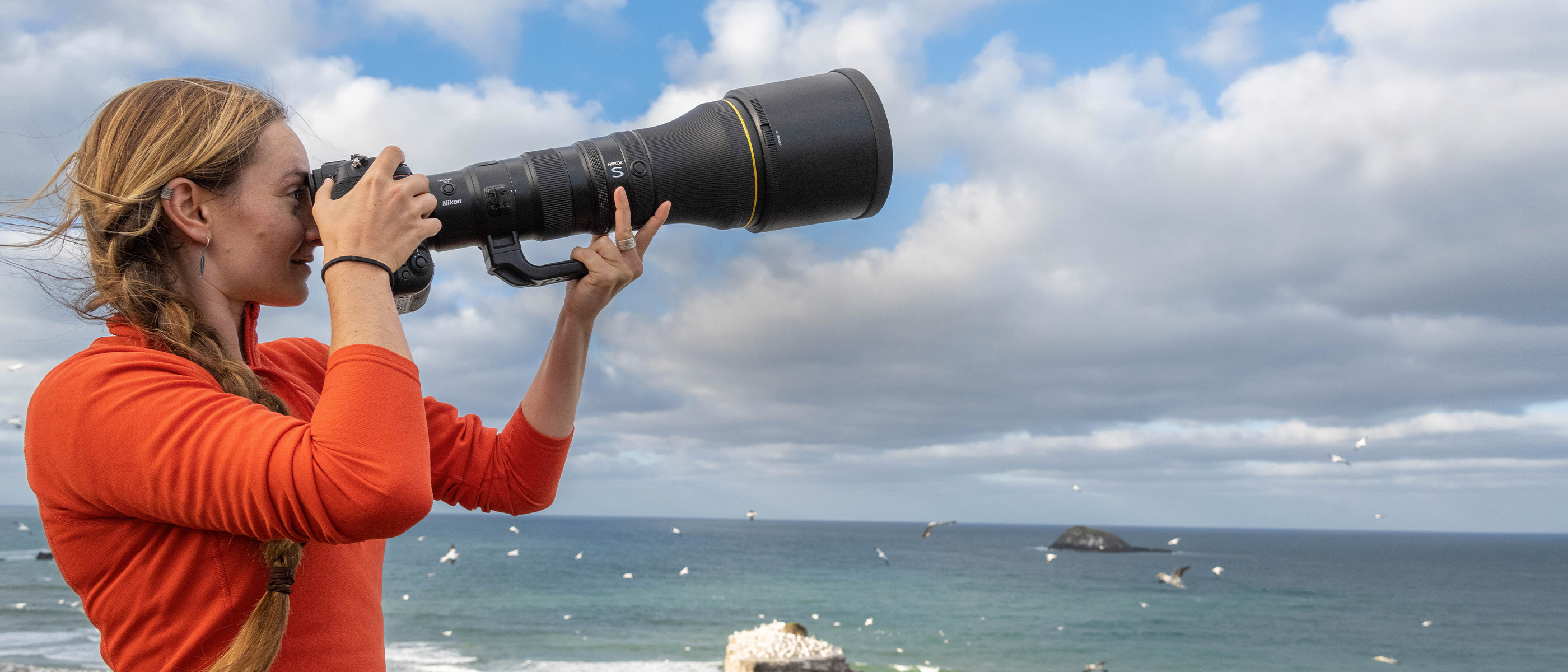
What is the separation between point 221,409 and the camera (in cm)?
91

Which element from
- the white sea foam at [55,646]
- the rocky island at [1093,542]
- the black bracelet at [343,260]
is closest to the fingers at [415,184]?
the black bracelet at [343,260]

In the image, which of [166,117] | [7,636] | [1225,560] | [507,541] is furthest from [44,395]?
[507,541]

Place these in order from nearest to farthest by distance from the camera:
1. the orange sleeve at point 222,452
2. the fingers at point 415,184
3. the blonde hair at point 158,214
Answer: the orange sleeve at point 222,452, the blonde hair at point 158,214, the fingers at point 415,184

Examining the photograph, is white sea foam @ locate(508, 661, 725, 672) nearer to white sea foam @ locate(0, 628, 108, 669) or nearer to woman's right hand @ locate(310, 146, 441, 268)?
white sea foam @ locate(0, 628, 108, 669)

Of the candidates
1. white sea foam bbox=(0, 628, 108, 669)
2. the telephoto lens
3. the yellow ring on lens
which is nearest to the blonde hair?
the telephoto lens

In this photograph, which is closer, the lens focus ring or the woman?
the woman

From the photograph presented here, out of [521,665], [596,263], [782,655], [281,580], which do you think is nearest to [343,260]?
[281,580]

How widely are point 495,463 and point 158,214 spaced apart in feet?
2.23

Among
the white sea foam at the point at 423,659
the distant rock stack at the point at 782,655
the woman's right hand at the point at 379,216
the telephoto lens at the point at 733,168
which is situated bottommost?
the white sea foam at the point at 423,659

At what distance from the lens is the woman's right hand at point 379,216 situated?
3.33ft

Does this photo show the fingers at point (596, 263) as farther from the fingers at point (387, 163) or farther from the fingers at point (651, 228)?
the fingers at point (387, 163)

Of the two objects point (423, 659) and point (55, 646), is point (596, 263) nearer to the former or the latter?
point (423, 659)

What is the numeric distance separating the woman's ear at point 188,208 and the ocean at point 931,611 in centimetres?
1734

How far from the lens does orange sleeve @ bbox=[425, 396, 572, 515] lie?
1534 mm
